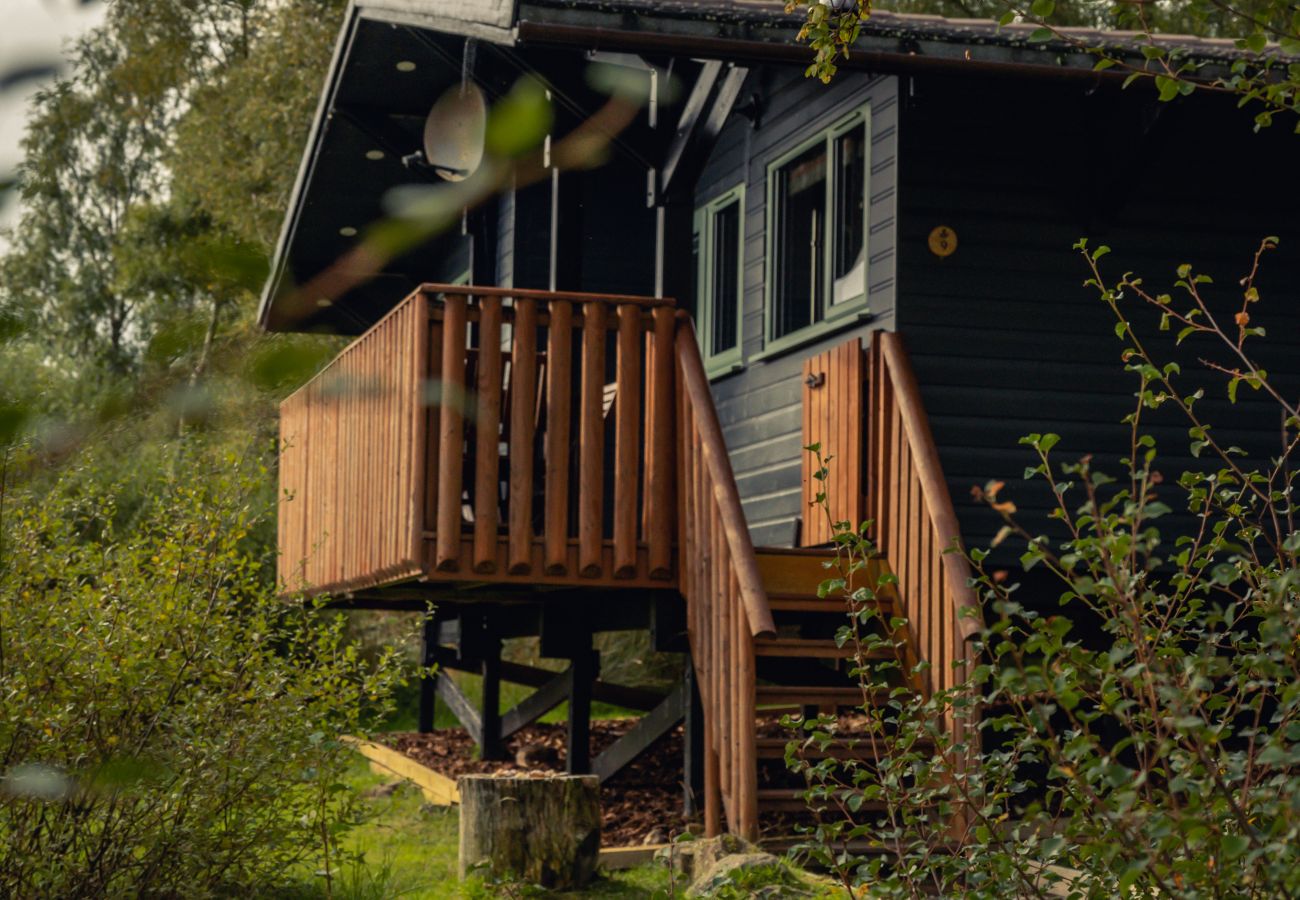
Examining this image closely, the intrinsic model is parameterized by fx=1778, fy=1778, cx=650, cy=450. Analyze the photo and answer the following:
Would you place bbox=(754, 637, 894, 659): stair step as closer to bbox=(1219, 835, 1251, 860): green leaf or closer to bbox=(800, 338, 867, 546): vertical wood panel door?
bbox=(800, 338, 867, 546): vertical wood panel door

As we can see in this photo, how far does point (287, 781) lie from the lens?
20.3 ft

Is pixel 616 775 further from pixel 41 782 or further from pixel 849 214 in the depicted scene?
pixel 41 782

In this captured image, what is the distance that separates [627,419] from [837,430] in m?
1.26

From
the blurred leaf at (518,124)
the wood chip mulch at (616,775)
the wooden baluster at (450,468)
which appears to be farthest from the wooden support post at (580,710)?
the blurred leaf at (518,124)

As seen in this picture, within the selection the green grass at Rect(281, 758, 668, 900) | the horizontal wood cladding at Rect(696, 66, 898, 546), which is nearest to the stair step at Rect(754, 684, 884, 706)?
the green grass at Rect(281, 758, 668, 900)

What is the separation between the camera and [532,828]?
722 centimetres

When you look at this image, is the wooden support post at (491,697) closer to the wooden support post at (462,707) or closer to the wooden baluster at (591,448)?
the wooden support post at (462,707)

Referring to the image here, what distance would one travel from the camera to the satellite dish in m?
10.3

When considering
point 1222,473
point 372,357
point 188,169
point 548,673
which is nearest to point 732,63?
point 372,357

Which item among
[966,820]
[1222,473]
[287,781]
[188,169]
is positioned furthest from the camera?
[188,169]

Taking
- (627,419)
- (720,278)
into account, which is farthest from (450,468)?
(720,278)

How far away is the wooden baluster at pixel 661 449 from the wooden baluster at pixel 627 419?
0.30 feet

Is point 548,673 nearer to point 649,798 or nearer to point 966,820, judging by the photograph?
point 649,798

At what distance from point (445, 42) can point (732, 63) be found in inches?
104
